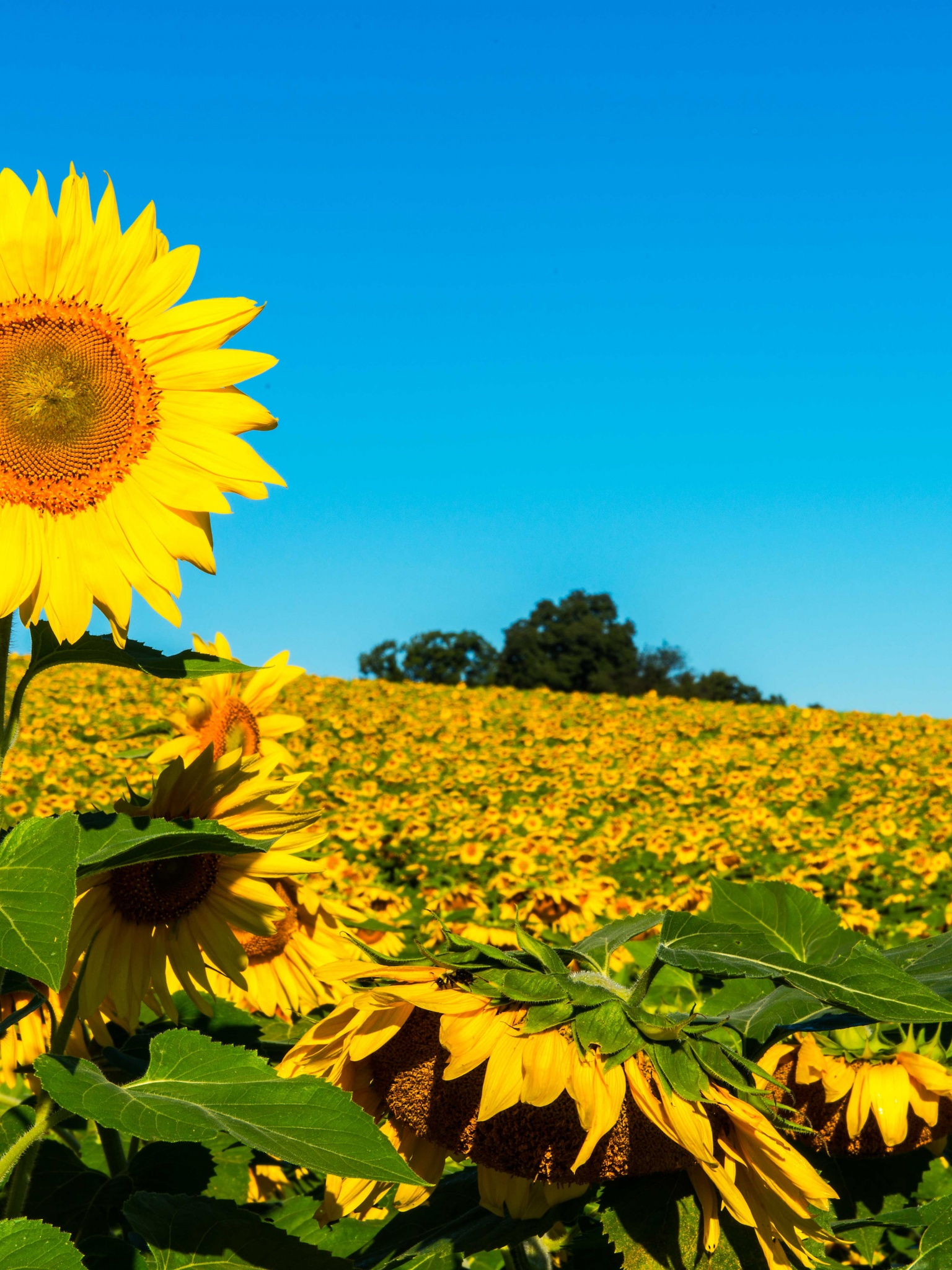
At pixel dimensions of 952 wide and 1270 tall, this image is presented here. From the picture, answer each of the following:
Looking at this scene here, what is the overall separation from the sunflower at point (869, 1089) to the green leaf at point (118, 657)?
97cm

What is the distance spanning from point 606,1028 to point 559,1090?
8 centimetres

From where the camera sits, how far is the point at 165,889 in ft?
6.18

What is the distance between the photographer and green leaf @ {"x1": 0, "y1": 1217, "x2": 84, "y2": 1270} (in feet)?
3.55

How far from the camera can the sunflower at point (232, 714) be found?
7.90 feet

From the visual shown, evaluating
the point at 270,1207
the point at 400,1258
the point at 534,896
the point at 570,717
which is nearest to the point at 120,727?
the point at 570,717

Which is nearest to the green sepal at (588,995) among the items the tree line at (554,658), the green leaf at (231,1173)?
the green leaf at (231,1173)

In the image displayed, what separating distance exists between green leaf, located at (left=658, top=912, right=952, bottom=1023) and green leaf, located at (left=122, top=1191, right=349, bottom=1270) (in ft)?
1.90

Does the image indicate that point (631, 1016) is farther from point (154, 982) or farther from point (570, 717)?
point (570, 717)

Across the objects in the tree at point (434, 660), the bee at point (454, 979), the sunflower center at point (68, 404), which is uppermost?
the tree at point (434, 660)

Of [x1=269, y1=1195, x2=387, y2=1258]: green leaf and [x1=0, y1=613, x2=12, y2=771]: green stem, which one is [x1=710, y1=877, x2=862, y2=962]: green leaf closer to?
[x1=269, y1=1195, x2=387, y2=1258]: green leaf

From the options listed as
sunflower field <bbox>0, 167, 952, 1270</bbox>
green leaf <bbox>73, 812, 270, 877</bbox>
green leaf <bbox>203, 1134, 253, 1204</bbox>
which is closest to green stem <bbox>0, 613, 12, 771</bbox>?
sunflower field <bbox>0, 167, 952, 1270</bbox>

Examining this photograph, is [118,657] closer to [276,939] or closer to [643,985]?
[643,985]

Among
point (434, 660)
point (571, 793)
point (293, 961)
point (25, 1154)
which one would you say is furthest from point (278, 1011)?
point (434, 660)

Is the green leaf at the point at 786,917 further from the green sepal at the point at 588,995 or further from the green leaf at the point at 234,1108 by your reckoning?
the green leaf at the point at 234,1108
